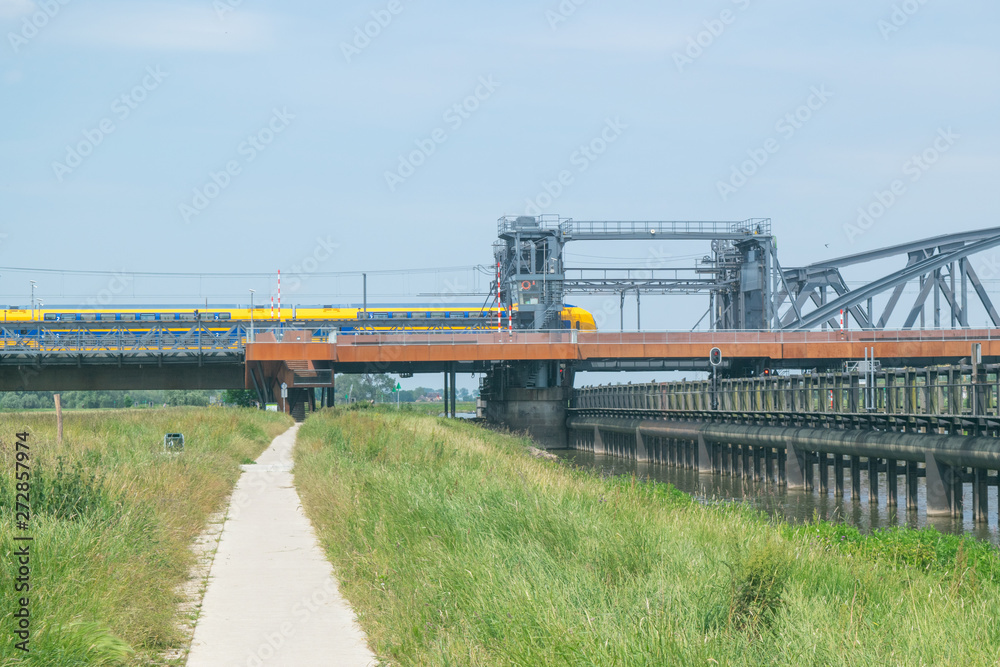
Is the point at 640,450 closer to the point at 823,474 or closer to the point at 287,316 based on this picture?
the point at 823,474

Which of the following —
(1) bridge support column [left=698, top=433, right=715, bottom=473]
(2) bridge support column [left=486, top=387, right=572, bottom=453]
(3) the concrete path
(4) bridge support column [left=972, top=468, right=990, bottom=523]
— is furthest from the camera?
(2) bridge support column [left=486, top=387, right=572, bottom=453]

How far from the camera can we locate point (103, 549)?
9656 mm

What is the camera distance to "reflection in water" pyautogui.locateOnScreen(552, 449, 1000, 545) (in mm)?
24688

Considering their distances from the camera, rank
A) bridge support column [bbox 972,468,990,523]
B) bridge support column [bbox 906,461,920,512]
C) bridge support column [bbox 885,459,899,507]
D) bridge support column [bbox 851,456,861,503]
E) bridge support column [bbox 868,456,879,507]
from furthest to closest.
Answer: bridge support column [bbox 851,456,861,503]
bridge support column [bbox 868,456,879,507]
bridge support column [bbox 885,459,899,507]
bridge support column [bbox 906,461,920,512]
bridge support column [bbox 972,468,990,523]

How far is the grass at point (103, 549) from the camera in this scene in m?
7.45

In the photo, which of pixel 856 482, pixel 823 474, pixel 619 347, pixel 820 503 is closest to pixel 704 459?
pixel 823 474

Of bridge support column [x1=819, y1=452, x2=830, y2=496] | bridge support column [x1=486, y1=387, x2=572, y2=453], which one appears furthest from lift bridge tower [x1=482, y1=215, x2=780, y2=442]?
bridge support column [x1=819, y1=452, x2=830, y2=496]

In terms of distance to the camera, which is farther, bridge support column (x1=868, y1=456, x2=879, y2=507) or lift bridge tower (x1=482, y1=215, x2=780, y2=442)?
lift bridge tower (x1=482, y1=215, x2=780, y2=442)

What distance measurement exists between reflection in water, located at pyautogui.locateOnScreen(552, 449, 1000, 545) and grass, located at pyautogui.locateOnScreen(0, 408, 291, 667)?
9.78 metres

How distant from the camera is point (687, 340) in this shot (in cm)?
6638

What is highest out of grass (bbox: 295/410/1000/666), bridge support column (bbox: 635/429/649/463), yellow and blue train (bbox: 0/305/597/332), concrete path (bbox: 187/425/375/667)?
yellow and blue train (bbox: 0/305/597/332)

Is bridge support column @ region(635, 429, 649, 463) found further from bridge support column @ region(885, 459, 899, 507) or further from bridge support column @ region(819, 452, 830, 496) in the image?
bridge support column @ region(885, 459, 899, 507)

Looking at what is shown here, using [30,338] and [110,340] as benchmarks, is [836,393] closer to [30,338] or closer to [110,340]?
[110,340]

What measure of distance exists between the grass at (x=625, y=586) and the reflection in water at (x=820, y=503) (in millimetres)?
6244
